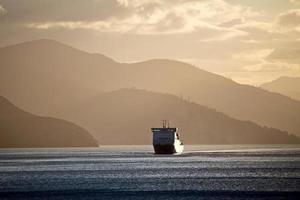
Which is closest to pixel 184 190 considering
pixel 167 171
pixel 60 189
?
pixel 60 189

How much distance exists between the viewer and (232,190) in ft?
391

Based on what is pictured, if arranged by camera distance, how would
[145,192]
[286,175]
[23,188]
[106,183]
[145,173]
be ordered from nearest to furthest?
1. [145,192]
2. [23,188]
3. [106,183]
4. [286,175]
5. [145,173]

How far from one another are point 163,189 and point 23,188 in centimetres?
2390

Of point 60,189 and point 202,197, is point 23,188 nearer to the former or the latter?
point 60,189

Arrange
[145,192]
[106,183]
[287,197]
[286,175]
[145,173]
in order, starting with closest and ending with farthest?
[287,197] < [145,192] < [106,183] < [286,175] < [145,173]

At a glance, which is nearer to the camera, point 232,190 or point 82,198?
point 82,198

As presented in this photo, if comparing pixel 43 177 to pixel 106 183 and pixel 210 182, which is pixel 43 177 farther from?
pixel 210 182

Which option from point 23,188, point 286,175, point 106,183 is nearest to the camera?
point 23,188

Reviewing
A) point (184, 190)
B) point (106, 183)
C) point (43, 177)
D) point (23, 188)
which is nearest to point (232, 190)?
point (184, 190)

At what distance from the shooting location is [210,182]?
459ft

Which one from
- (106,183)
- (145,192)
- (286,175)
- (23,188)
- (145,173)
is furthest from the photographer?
(145,173)

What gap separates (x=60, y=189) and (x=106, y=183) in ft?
46.6

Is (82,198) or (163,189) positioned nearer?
(82,198)

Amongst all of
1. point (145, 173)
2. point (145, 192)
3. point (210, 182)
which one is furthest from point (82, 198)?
point (145, 173)
